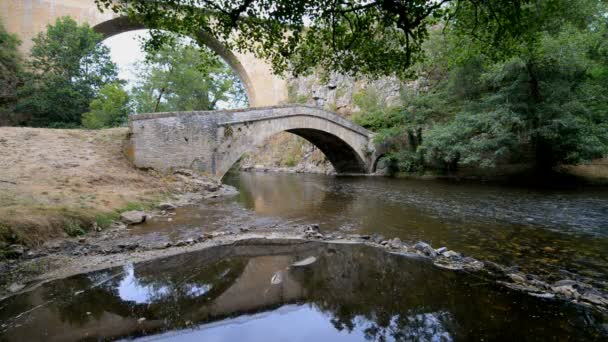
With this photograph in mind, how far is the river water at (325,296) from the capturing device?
88.7 inches

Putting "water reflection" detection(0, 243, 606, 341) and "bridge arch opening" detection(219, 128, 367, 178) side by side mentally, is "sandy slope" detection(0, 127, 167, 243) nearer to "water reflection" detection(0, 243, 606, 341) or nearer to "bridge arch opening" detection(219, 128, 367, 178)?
"water reflection" detection(0, 243, 606, 341)

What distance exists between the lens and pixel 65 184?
21.7 feet

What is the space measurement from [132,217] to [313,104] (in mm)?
24927

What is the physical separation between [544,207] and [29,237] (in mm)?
9798

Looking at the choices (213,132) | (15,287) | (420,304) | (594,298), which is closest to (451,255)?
(594,298)

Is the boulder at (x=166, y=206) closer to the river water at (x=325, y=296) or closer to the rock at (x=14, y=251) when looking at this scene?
the river water at (x=325, y=296)

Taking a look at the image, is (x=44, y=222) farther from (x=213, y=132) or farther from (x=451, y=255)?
(x=213, y=132)

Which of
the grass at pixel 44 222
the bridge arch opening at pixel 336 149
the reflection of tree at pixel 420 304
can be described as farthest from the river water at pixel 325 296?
the bridge arch opening at pixel 336 149

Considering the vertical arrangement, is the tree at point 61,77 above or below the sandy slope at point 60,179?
above

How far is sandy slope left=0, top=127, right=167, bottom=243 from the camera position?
4.44m

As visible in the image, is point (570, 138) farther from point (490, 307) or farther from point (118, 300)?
point (118, 300)

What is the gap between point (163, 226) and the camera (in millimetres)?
5531

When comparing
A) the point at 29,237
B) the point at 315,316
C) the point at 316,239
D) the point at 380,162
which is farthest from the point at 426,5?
the point at 380,162

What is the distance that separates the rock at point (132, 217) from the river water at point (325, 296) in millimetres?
291
